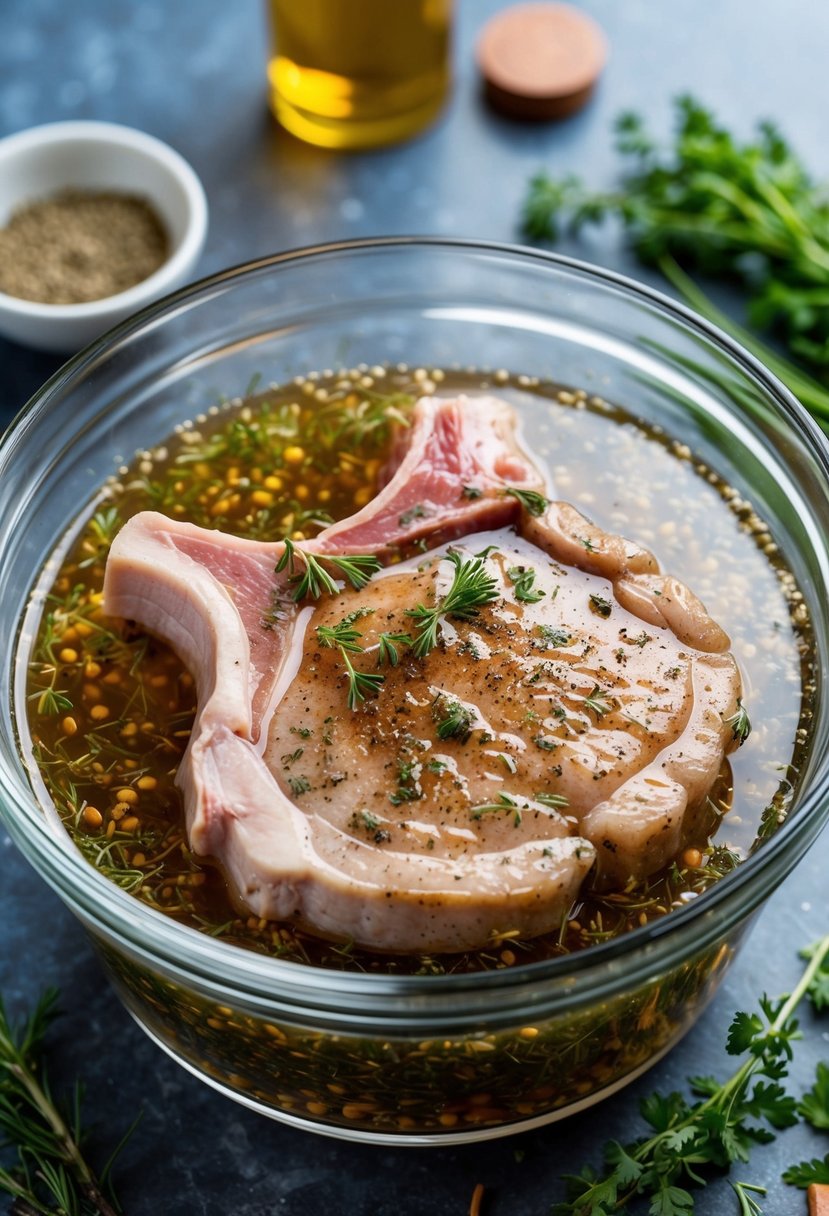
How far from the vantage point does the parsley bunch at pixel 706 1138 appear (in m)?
2.75

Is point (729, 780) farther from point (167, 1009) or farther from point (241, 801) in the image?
point (167, 1009)

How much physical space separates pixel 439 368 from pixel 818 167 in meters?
1.94

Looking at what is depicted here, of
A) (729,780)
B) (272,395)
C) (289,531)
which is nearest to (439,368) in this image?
(272,395)

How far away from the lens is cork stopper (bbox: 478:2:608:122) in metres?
4.88

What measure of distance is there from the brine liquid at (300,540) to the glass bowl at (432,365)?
68mm

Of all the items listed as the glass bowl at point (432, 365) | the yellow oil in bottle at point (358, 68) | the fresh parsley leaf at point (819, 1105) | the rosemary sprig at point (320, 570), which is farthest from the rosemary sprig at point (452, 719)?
the yellow oil in bottle at point (358, 68)

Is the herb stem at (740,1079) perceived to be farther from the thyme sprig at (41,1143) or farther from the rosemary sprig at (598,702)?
the thyme sprig at (41,1143)

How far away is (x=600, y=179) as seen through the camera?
189 inches

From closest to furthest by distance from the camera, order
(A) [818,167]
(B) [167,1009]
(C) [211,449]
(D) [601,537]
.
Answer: (B) [167,1009]
(D) [601,537]
(C) [211,449]
(A) [818,167]

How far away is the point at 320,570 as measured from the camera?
2.93 m

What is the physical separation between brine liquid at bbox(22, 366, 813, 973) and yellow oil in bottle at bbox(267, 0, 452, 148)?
147 cm

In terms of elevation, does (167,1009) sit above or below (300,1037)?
below

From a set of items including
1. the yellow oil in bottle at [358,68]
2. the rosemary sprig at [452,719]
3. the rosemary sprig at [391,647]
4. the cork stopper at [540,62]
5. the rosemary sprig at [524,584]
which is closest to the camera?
the rosemary sprig at [452,719]

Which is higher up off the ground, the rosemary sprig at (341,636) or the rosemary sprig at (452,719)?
the rosemary sprig at (452,719)
